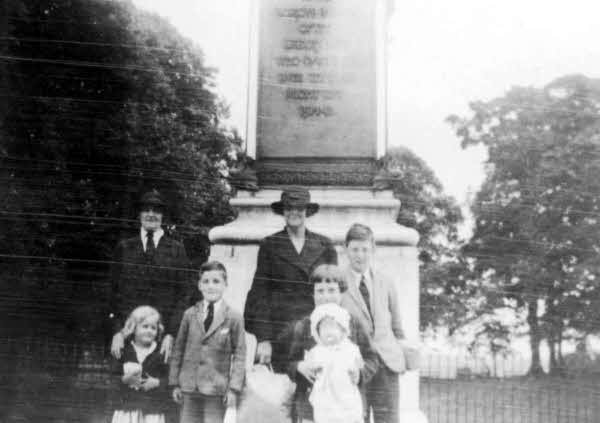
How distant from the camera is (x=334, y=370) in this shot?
498cm

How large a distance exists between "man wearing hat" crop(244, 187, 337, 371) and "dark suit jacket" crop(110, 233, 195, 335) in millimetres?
616

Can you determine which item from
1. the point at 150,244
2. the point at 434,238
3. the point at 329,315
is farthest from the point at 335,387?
the point at 434,238

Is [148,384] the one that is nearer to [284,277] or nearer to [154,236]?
[154,236]

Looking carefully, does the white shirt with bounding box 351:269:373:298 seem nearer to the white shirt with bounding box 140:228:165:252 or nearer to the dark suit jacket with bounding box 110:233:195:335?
the dark suit jacket with bounding box 110:233:195:335

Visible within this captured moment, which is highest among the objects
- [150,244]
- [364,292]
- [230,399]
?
[150,244]

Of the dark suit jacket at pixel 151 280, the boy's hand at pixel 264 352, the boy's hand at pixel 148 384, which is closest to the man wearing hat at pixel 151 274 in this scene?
the dark suit jacket at pixel 151 280

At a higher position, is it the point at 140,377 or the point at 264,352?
the point at 264,352

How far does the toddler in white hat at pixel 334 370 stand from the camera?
4949 mm

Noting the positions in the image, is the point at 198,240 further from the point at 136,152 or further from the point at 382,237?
the point at 382,237

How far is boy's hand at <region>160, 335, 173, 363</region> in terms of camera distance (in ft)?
18.2

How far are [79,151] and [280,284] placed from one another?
5.15 m

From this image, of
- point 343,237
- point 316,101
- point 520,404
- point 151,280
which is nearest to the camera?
point 151,280

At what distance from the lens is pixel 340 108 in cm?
687

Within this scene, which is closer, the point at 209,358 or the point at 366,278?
the point at 209,358
